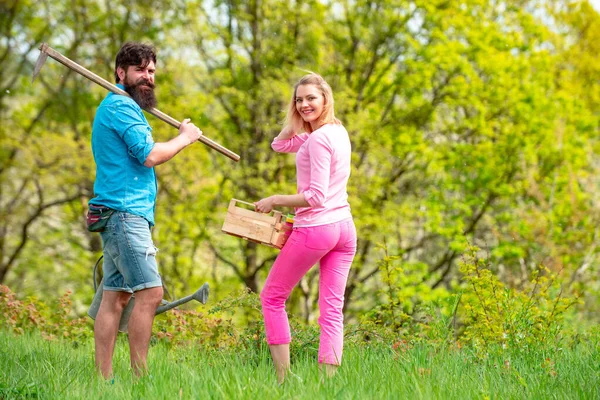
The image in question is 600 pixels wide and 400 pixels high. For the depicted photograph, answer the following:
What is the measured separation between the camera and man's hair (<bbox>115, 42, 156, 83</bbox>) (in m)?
3.81

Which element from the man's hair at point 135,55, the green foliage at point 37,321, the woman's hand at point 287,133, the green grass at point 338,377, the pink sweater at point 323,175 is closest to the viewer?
the green grass at point 338,377

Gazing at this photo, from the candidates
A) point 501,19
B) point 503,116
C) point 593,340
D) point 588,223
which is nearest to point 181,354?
point 593,340

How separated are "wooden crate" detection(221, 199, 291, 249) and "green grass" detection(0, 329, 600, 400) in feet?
2.12

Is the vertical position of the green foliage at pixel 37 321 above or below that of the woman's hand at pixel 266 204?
below

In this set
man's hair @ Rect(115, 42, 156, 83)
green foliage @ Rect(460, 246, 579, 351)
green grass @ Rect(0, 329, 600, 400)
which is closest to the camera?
green grass @ Rect(0, 329, 600, 400)

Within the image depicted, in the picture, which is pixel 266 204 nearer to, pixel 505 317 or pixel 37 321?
pixel 505 317

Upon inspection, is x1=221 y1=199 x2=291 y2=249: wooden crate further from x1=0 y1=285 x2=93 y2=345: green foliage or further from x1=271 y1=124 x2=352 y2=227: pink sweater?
x1=0 y1=285 x2=93 y2=345: green foliage

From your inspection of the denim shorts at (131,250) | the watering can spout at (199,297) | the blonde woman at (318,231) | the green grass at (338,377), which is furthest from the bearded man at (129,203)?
the blonde woman at (318,231)

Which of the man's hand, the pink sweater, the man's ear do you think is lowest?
the pink sweater

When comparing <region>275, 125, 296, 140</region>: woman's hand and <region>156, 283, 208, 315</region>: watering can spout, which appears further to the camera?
<region>275, 125, 296, 140</region>: woman's hand

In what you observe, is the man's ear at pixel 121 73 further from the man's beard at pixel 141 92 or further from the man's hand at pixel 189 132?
the man's hand at pixel 189 132

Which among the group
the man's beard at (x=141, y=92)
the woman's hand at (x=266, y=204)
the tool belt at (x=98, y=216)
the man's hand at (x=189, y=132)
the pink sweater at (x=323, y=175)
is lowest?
the tool belt at (x=98, y=216)

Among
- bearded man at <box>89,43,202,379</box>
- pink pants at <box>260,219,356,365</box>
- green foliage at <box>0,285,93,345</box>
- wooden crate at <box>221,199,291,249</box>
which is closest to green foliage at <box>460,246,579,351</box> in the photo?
pink pants at <box>260,219,356,365</box>

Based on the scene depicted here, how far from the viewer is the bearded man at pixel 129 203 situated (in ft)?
12.1
